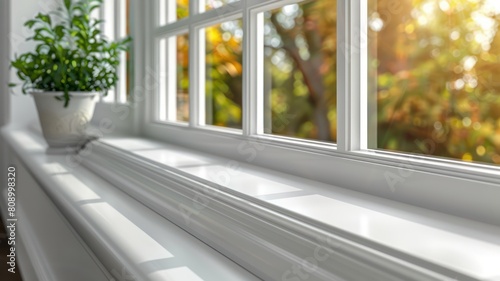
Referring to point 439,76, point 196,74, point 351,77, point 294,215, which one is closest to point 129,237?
point 294,215

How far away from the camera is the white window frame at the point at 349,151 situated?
2.48 feet

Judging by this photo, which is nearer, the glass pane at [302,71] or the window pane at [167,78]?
the window pane at [167,78]

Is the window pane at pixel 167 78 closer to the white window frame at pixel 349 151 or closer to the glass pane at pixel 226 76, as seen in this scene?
the white window frame at pixel 349 151

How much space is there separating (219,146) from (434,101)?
2.83m

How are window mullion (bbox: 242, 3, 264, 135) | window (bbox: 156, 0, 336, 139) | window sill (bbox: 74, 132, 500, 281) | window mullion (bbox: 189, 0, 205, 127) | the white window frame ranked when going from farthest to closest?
window (bbox: 156, 0, 336, 139)
window mullion (bbox: 189, 0, 205, 127)
window mullion (bbox: 242, 3, 264, 135)
the white window frame
window sill (bbox: 74, 132, 500, 281)

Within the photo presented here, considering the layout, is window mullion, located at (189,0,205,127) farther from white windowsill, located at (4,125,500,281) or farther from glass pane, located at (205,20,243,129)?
glass pane, located at (205,20,243,129)

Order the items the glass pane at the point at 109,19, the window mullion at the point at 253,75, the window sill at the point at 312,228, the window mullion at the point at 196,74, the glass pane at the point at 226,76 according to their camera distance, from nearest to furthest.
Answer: the window sill at the point at 312,228 < the window mullion at the point at 253,75 < the window mullion at the point at 196,74 < the glass pane at the point at 109,19 < the glass pane at the point at 226,76

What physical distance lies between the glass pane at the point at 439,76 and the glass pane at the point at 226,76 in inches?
48.9

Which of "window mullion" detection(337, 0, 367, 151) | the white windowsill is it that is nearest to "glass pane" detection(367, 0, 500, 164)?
the white windowsill

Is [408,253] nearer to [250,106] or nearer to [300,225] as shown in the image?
[300,225]

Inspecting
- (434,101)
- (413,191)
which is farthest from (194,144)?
(434,101)

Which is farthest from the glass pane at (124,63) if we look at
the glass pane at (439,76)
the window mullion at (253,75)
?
the glass pane at (439,76)

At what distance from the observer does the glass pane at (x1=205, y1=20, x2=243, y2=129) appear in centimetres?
469

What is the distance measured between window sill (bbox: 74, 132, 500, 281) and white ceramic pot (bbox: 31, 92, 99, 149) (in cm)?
99
